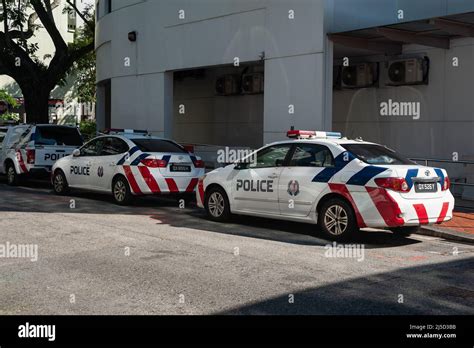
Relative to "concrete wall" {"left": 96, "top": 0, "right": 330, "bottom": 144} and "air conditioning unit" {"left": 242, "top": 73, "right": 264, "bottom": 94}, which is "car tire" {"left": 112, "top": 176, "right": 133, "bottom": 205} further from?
"air conditioning unit" {"left": 242, "top": 73, "right": 264, "bottom": 94}

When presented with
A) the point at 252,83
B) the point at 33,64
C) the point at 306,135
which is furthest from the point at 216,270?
the point at 33,64

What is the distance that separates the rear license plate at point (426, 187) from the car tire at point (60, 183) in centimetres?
868

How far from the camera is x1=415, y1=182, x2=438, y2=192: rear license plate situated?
853 cm

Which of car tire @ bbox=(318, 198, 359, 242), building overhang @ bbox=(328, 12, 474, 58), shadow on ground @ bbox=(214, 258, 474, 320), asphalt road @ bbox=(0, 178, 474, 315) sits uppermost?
building overhang @ bbox=(328, 12, 474, 58)

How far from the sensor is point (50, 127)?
1658 cm

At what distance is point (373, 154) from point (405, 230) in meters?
1.35

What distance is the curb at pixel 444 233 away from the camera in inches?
364

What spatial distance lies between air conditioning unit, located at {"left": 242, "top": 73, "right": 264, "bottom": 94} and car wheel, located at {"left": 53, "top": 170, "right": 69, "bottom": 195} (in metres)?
8.41

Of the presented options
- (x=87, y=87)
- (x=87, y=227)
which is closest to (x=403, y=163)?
(x=87, y=227)

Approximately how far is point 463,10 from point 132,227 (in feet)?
24.1

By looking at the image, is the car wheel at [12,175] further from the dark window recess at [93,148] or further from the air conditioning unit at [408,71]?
the air conditioning unit at [408,71]

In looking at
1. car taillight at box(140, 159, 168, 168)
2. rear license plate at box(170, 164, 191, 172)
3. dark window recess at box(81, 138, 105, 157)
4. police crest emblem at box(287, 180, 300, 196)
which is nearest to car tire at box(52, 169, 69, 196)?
dark window recess at box(81, 138, 105, 157)

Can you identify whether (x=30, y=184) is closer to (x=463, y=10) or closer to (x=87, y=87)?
(x=463, y=10)

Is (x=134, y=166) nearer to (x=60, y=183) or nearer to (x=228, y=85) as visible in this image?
(x=60, y=183)
